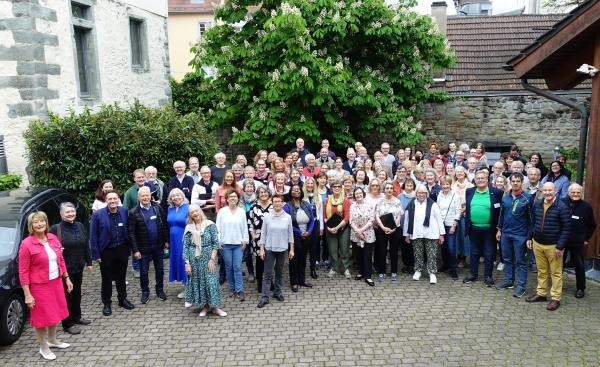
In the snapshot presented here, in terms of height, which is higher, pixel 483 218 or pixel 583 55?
pixel 583 55

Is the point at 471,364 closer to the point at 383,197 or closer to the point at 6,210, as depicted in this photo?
the point at 383,197

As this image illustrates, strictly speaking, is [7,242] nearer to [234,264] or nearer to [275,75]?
[234,264]

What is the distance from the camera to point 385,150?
11469mm

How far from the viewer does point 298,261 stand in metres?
8.30

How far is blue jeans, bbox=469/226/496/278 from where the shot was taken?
323 inches

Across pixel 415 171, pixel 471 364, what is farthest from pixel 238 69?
pixel 471 364

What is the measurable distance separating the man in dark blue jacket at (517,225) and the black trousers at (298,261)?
10.2 ft

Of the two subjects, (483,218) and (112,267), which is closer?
(112,267)

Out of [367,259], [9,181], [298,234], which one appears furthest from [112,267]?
[9,181]

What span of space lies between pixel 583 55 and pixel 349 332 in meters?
6.41

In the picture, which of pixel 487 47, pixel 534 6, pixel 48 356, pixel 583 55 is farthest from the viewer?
pixel 534 6

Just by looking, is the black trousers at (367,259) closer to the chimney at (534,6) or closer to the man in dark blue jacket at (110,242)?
the man in dark blue jacket at (110,242)

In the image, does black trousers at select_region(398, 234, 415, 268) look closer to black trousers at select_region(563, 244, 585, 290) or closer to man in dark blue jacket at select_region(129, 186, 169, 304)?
black trousers at select_region(563, 244, 585, 290)

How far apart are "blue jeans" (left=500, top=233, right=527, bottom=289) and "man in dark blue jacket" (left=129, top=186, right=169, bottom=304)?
5.31m
